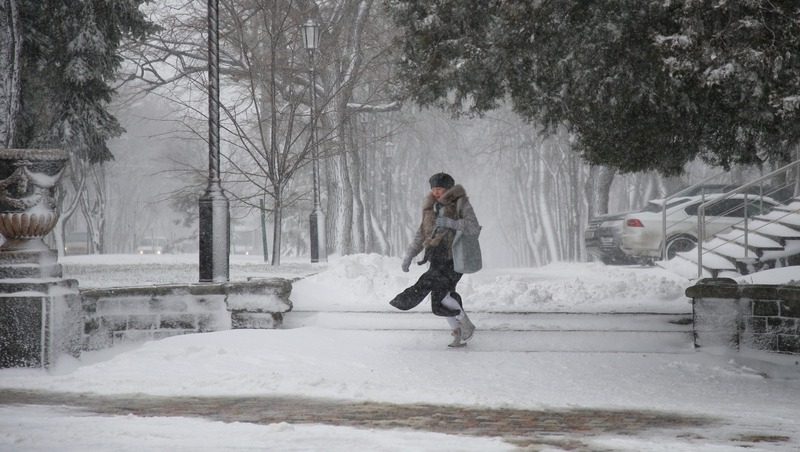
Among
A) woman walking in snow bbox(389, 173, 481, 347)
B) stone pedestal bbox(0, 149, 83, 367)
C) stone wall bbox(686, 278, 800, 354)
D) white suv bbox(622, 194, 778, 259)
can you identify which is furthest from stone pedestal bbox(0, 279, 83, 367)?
white suv bbox(622, 194, 778, 259)

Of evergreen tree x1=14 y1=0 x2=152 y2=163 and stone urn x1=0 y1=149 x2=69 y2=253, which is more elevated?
evergreen tree x1=14 y1=0 x2=152 y2=163

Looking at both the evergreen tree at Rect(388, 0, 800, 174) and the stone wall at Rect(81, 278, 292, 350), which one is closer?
the evergreen tree at Rect(388, 0, 800, 174)

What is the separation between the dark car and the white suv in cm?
121

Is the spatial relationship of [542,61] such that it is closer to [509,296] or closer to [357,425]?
[509,296]

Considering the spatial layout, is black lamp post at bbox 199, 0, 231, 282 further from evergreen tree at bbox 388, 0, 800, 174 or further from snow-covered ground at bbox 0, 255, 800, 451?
evergreen tree at bbox 388, 0, 800, 174

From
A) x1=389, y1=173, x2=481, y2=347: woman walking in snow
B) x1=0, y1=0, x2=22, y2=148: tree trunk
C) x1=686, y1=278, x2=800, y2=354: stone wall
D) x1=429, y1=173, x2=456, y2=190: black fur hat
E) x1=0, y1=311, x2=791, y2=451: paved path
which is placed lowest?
x1=0, y1=311, x2=791, y2=451: paved path

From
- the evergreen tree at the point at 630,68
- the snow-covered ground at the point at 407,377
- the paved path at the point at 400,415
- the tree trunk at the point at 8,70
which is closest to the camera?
the snow-covered ground at the point at 407,377

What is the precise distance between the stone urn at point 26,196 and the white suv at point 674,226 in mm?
14640

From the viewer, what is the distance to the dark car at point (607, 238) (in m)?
23.1

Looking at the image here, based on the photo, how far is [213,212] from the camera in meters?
10.9

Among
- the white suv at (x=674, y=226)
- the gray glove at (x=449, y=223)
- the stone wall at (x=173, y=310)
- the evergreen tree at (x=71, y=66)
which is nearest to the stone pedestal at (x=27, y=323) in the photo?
the stone wall at (x=173, y=310)

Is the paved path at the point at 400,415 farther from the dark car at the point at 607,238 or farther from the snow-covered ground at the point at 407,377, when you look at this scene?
the dark car at the point at 607,238

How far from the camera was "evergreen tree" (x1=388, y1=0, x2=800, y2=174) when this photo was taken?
9.09m

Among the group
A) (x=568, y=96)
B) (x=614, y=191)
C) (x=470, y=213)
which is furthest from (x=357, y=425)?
(x=614, y=191)
